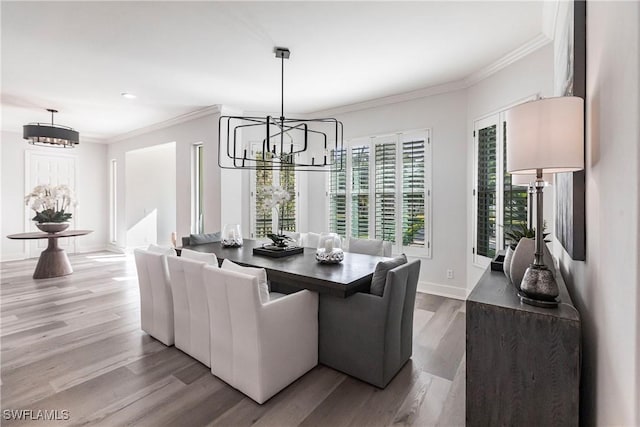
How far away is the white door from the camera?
6.84 metres

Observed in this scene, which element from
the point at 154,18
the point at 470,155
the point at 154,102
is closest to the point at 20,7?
the point at 154,18

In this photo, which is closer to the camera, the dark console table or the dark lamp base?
the dark console table

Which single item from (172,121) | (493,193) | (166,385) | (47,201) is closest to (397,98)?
(493,193)

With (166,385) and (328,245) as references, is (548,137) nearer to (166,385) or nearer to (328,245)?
→ (328,245)

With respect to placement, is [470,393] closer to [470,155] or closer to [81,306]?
[470,155]

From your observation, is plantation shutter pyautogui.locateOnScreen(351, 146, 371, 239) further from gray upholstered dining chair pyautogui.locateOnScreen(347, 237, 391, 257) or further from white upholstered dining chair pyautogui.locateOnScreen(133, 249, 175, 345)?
white upholstered dining chair pyautogui.locateOnScreen(133, 249, 175, 345)

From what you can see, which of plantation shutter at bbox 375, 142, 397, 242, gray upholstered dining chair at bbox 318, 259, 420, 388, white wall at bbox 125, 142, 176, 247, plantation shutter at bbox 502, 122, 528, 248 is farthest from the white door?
plantation shutter at bbox 502, 122, 528, 248

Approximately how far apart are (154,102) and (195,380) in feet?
14.0

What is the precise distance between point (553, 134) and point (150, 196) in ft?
27.7

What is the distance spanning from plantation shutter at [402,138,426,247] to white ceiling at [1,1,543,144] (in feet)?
2.71

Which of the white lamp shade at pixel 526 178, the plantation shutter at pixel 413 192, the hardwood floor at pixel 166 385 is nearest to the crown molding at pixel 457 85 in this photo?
the plantation shutter at pixel 413 192

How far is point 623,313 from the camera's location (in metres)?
0.87

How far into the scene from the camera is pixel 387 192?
4656mm

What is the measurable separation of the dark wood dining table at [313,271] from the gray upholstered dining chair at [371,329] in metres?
0.17
